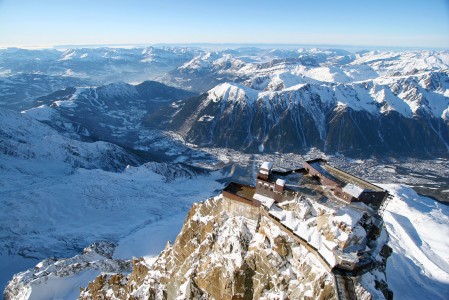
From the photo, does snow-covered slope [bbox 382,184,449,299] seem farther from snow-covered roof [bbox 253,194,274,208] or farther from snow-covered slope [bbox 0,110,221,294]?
snow-covered slope [bbox 0,110,221,294]

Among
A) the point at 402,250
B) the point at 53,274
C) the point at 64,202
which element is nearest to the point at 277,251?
the point at 402,250

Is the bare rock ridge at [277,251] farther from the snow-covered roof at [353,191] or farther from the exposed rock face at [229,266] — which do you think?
the snow-covered roof at [353,191]

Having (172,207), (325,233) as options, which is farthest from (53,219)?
(325,233)

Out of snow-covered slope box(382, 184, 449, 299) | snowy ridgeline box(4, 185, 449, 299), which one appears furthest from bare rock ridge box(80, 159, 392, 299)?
snow-covered slope box(382, 184, 449, 299)

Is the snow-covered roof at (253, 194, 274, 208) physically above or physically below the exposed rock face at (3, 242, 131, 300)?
above

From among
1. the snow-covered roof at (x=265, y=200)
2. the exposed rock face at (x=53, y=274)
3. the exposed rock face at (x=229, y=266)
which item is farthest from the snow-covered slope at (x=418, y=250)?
the exposed rock face at (x=53, y=274)

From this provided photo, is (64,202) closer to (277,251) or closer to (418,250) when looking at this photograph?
(277,251)

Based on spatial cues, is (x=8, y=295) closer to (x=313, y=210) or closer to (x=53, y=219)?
(x=53, y=219)

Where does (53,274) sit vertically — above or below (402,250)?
below
